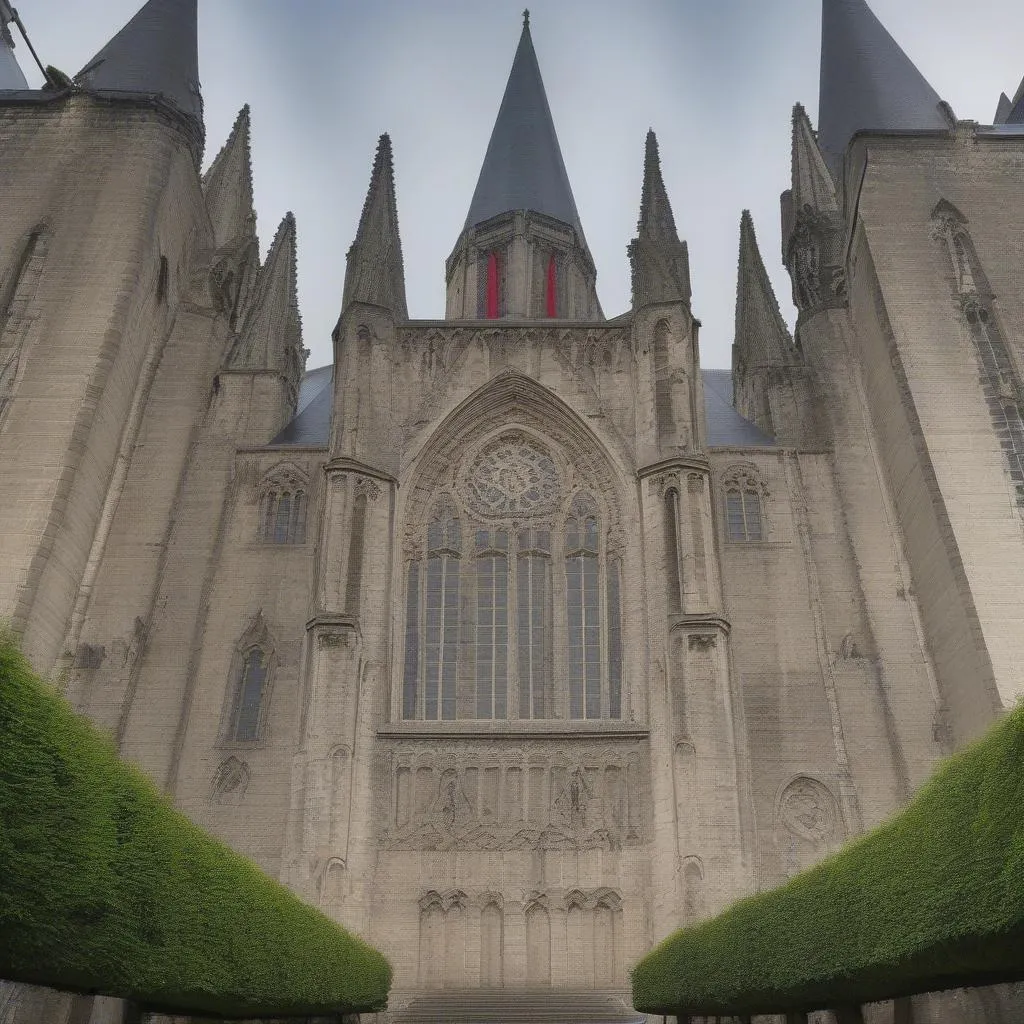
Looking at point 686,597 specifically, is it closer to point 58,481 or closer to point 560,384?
point 560,384

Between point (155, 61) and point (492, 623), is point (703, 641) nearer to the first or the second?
point (492, 623)

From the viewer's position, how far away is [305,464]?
1894 cm

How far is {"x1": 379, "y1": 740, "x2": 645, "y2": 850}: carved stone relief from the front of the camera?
14992 millimetres

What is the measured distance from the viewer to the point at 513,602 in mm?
17281

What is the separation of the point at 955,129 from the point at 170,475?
55.7 feet

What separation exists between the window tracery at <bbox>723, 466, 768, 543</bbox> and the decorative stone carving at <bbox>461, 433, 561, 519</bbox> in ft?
10.3

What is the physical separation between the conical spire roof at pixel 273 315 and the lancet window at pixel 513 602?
17.2 ft

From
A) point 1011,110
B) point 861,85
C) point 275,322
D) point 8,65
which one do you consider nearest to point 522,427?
point 275,322

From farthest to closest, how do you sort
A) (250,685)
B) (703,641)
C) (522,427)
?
(522,427)
(250,685)
(703,641)

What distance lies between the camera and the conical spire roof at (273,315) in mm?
20641

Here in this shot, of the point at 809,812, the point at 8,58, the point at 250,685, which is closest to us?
the point at 809,812

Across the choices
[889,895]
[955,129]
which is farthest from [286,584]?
[955,129]

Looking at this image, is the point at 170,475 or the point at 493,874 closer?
the point at 493,874

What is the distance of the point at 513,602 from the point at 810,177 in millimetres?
13123
